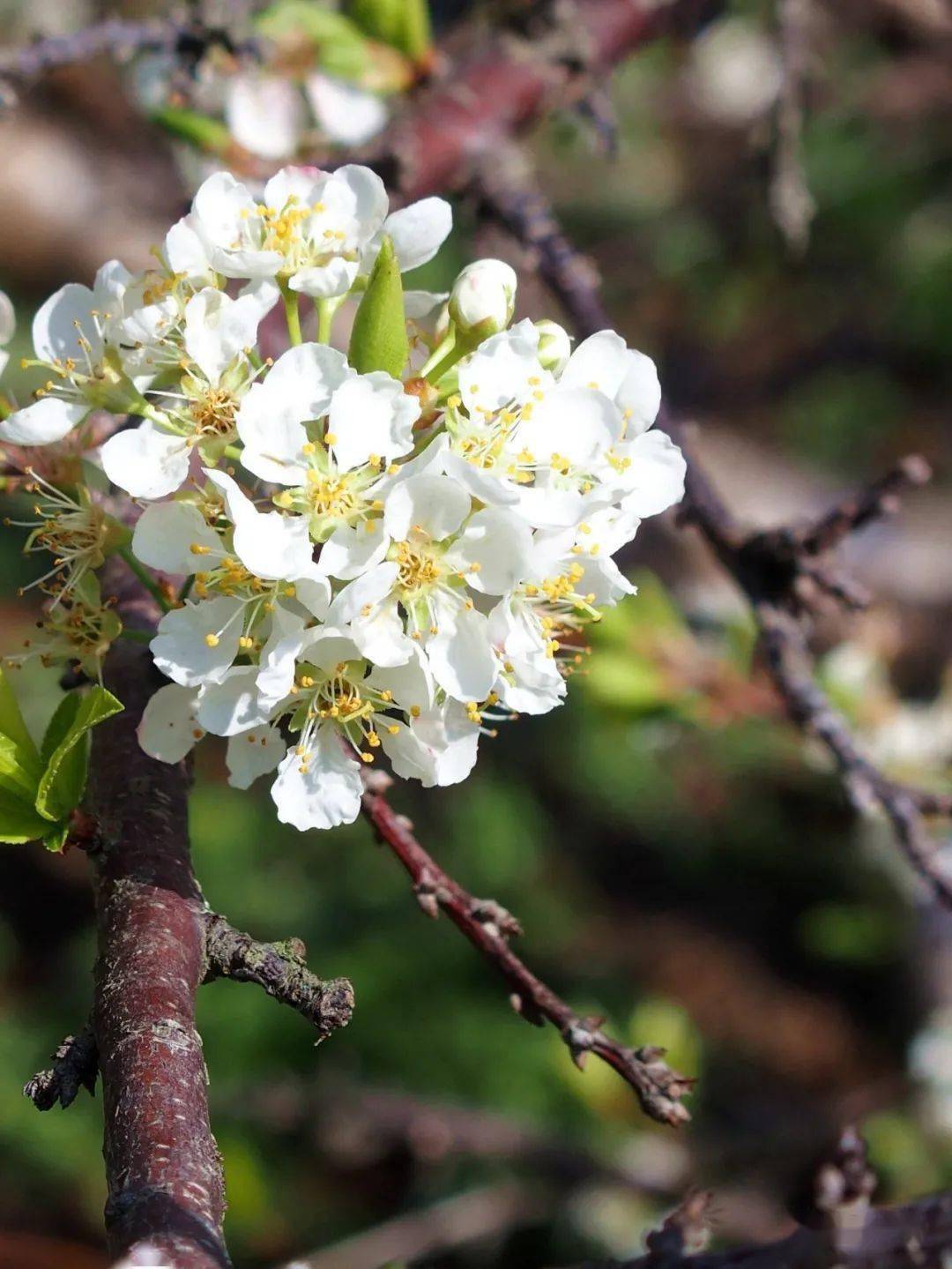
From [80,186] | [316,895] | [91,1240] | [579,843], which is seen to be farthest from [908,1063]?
[80,186]

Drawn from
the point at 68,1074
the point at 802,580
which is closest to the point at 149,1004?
the point at 68,1074

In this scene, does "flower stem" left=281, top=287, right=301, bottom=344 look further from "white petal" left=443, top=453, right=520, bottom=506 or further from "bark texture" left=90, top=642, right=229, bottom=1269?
"bark texture" left=90, top=642, right=229, bottom=1269

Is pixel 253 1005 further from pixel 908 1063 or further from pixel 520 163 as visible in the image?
pixel 520 163

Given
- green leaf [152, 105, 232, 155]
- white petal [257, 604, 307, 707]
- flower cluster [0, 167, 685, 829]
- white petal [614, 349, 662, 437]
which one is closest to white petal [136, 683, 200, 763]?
flower cluster [0, 167, 685, 829]

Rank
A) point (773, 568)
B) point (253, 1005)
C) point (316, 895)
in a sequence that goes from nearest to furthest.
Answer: point (773, 568) → point (253, 1005) → point (316, 895)

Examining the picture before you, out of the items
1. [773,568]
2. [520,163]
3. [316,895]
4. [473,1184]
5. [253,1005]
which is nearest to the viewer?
[773,568]

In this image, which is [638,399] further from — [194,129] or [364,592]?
Answer: [194,129]

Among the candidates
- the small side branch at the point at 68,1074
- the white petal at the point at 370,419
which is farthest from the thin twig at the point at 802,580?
the small side branch at the point at 68,1074

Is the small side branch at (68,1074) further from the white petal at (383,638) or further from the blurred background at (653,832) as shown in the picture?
the blurred background at (653,832)
